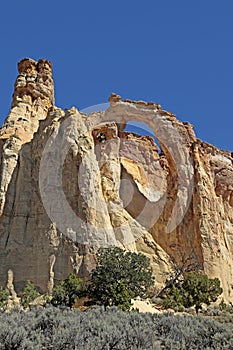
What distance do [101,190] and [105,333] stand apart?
21.4 meters

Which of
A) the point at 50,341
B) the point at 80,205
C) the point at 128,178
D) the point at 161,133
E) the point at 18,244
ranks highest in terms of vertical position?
the point at 161,133

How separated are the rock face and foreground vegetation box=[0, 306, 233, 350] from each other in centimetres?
1467

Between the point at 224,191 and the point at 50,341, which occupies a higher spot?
the point at 224,191

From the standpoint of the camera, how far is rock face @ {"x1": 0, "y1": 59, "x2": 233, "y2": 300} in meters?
28.3

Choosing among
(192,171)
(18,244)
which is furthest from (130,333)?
(192,171)

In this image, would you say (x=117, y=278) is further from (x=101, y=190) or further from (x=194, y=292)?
(x=101, y=190)

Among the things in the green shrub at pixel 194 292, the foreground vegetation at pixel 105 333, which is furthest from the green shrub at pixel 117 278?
the foreground vegetation at pixel 105 333

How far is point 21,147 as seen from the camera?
33.5 meters

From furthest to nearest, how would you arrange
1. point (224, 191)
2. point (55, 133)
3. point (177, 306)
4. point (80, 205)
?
point (224, 191) < point (55, 133) < point (80, 205) < point (177, 306)

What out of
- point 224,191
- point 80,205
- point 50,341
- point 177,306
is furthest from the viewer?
point 224,191

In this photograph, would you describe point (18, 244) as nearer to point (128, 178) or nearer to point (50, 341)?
point (128, 178)

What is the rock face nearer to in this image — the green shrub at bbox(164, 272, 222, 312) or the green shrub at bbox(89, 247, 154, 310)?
the green shrub at bbox(89, 247, 154, 310)

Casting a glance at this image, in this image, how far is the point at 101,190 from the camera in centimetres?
3177

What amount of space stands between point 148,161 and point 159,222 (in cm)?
624
